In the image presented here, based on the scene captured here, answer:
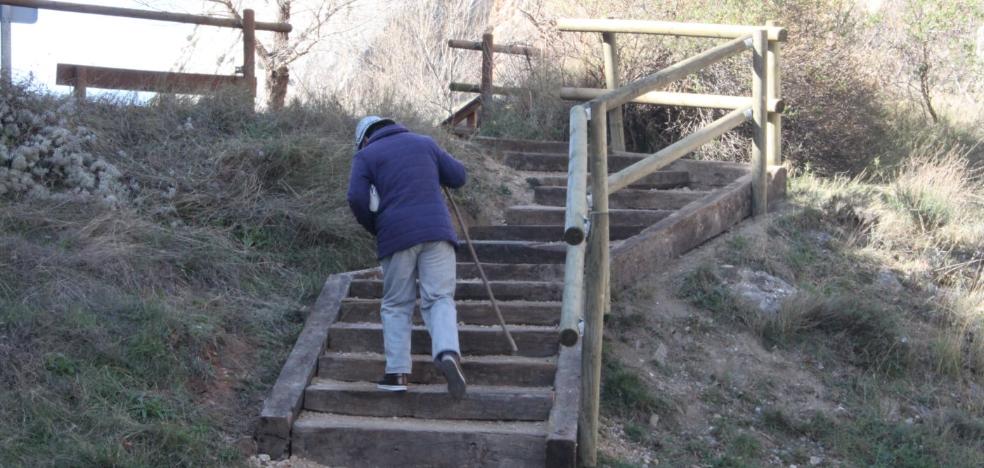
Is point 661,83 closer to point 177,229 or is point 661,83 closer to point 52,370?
point 177,229

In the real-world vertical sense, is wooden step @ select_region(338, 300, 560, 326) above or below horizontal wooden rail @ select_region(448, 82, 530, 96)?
below

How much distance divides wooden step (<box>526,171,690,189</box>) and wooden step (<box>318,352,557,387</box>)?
3.36 metres

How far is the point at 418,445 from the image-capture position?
5469 millimetres

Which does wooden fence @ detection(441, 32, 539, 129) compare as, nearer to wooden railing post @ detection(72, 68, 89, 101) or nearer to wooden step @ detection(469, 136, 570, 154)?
wooden step @ detection(469, 136, 570, 154)

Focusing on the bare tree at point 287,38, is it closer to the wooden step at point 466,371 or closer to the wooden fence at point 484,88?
the wooden fence at point 484,88

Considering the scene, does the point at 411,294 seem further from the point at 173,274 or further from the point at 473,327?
the point at 173,274

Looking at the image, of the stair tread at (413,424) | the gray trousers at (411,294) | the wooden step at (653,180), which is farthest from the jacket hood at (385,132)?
the wooden step at (653,180)

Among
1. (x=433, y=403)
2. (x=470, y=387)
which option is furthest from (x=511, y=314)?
(x=433, y=403)

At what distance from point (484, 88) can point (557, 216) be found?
Result: 3.71 metres

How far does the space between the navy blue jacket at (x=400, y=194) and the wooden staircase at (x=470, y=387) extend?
0.73m

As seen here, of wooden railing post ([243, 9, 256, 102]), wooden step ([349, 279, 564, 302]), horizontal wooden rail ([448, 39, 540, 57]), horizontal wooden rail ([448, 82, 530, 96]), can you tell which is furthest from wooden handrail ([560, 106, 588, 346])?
horizontal wooden rail ([448, 39, 540, 57])

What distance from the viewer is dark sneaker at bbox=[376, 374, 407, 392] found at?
5773mm

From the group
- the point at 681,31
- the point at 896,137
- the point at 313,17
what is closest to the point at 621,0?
the point at 681,31

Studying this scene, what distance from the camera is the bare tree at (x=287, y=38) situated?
40.7 feet
